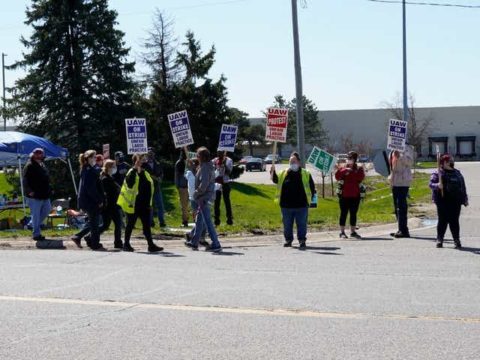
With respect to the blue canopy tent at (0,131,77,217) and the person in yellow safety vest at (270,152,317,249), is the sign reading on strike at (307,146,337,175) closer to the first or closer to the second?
the blue canopy tent at (0,131,77,217)

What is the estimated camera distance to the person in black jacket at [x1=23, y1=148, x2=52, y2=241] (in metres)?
14.1

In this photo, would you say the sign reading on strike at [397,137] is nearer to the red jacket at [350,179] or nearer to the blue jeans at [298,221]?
the red jacket at [350,179]

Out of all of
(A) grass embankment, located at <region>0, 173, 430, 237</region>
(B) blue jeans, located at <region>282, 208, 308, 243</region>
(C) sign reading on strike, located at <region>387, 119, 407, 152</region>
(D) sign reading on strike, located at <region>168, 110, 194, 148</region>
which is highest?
(D) sign reading on strike, located at <region>168, 110, 194, 148</region>

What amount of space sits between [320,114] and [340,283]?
293ft

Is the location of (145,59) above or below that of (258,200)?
above

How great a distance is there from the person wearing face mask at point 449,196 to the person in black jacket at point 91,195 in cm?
632

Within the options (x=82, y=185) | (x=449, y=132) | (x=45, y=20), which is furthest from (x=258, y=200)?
(x=449, y=132)

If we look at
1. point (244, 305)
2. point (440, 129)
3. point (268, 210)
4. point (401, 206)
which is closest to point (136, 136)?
point (401, 206)

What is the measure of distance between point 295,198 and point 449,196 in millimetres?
2811

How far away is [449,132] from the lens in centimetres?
9081

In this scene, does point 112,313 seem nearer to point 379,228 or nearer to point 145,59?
point 379,228

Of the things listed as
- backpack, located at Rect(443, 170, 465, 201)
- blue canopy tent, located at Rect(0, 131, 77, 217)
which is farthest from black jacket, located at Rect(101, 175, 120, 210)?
backpack, located at Rect(443, 170, 465, 201)

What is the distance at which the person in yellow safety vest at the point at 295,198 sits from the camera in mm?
13383

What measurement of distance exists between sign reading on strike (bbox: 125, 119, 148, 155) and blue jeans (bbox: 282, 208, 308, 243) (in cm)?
458
